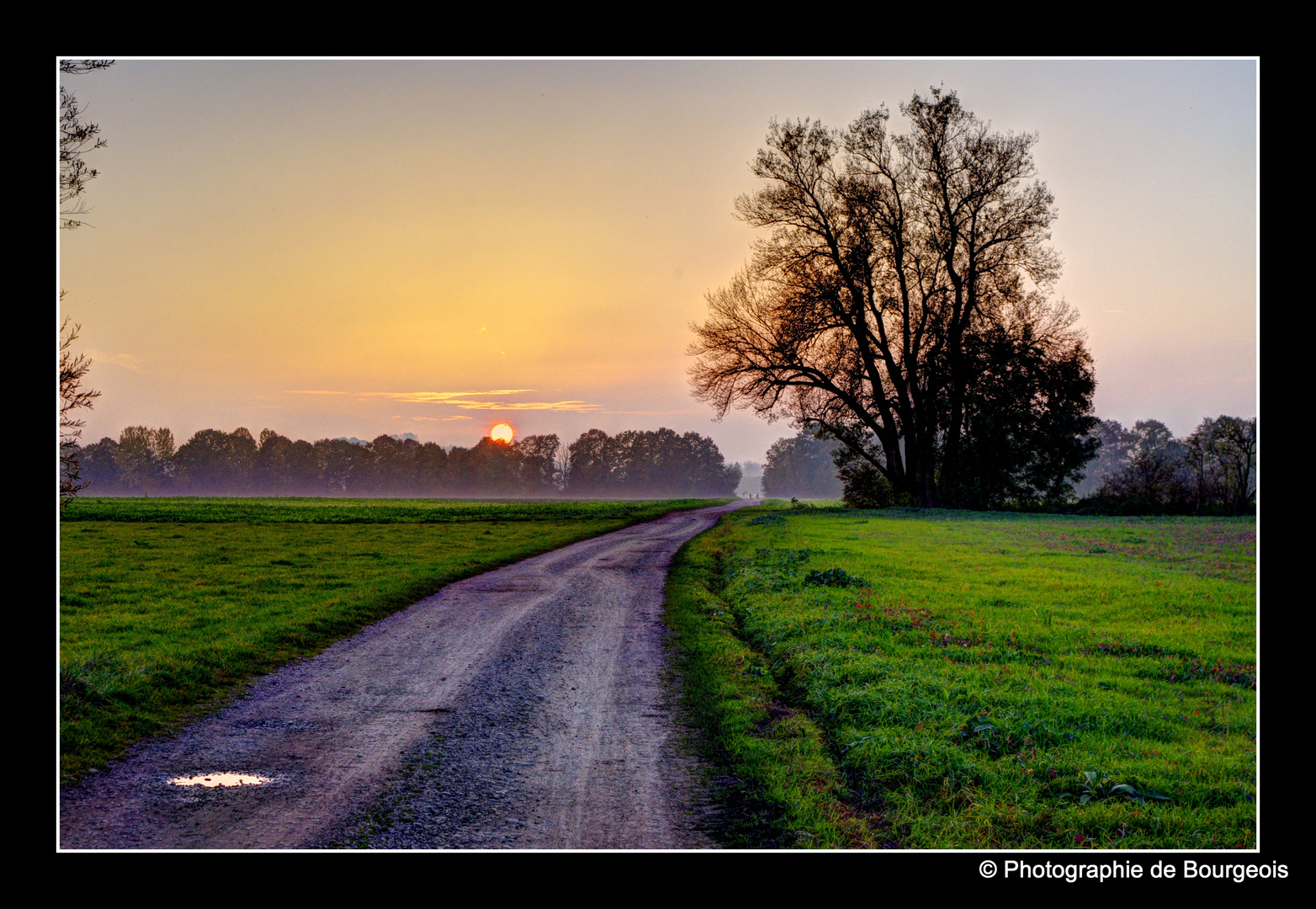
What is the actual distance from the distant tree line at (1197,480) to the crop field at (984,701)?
20766mm

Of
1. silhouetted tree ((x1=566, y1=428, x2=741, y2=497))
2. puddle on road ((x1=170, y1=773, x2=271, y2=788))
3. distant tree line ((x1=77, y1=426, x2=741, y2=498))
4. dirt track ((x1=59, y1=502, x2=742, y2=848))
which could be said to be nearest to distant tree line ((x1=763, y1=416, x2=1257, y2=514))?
dirt track ((x1=59, y1=502, x2=742, y2=848))

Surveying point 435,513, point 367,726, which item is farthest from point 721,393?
point 367,726

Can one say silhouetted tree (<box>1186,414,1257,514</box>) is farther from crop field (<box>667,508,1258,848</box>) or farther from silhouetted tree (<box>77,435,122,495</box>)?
silhouetted tree (<box>77,435,122,495</box>)

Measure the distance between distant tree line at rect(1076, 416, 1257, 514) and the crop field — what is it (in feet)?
68.1

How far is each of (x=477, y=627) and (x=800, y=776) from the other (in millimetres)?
8419

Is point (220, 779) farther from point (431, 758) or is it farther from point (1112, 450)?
point (1112, 450)

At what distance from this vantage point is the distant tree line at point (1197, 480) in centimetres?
3553

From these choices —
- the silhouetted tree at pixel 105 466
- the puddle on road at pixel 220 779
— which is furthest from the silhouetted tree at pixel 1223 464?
the silhouetted tree at pixel 105 466

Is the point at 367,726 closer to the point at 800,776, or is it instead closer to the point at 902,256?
the point at 800,776

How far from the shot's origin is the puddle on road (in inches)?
256

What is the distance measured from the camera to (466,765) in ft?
Answer: 22.8

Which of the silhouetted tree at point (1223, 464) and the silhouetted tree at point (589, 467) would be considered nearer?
the silhouetted tree at point (1223, 464)

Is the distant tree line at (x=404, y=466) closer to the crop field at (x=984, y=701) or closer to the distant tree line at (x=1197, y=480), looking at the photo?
the distant tree line at (x=1197, y=480)

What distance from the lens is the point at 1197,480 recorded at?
39375 mm
